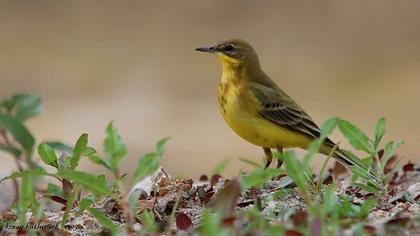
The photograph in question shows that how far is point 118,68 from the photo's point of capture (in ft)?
70.8

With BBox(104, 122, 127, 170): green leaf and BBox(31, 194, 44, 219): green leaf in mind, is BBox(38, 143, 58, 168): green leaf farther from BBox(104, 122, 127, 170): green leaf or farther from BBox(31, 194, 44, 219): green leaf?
BBox(104, 122, 127, 170): green leaf

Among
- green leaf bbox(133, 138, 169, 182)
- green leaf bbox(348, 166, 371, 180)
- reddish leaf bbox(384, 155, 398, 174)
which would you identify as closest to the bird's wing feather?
reddish leaf bbox(384, 155, 398, 174)

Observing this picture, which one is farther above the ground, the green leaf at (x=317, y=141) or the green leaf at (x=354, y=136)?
the green leaf at (x=317, y=141)

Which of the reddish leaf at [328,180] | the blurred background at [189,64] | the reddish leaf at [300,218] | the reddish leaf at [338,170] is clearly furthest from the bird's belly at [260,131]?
the blurred background at [189,64]

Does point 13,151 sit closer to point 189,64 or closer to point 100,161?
point 100,161

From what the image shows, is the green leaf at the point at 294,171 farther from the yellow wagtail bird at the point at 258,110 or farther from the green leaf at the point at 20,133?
the yellow wagtail bird at the point at 258,110

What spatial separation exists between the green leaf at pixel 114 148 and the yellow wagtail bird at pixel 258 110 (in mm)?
3270

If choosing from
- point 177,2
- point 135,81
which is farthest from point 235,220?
point 177,2

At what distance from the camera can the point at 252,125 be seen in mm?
7656

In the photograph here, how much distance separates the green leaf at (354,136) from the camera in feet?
17.3

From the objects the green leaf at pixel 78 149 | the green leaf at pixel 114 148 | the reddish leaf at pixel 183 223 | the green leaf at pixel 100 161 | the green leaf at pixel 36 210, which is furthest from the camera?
the green leaf at pixel 78 149

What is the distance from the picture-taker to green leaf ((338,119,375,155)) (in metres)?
5.26

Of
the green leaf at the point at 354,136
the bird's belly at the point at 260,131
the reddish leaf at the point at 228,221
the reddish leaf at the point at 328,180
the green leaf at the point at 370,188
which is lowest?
the bird's belly at the point at 260,131

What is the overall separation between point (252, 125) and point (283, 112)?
39cm
